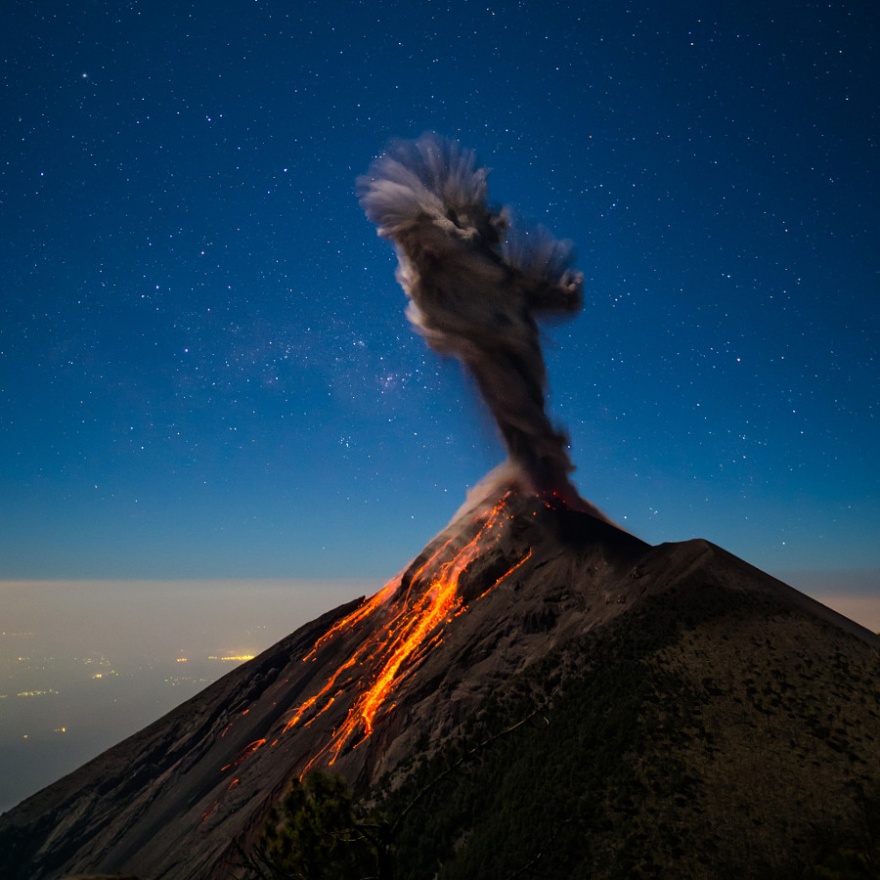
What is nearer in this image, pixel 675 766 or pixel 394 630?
pixel 675 766

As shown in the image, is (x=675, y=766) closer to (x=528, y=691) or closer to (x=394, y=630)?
(x=528, y=691)

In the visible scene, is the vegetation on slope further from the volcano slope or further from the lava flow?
the lava flow

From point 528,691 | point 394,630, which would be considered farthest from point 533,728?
point 394,630

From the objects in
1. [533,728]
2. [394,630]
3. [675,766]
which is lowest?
[675,766]

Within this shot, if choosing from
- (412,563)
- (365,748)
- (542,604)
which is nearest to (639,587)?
(542,604)

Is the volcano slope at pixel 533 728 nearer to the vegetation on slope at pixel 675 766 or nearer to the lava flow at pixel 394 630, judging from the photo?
the vegetation on slope at pixel 675 766

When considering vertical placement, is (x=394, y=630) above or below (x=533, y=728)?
above

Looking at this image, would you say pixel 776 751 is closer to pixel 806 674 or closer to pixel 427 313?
pixel 806 674

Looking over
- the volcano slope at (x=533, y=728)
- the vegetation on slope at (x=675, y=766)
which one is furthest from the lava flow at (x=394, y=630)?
the vegetation on slope at (x=675, y=766)
